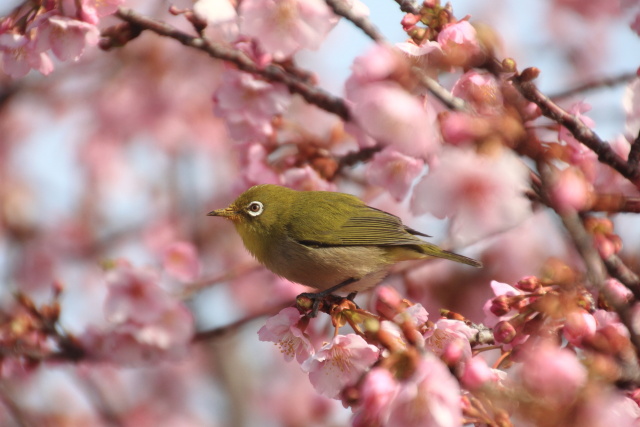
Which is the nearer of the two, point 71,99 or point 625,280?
point 625,280

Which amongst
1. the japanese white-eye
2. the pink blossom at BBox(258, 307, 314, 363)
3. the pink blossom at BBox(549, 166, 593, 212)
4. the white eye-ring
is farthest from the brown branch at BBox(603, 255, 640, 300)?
the white eye-ring

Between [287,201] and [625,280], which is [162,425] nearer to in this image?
[287,201]

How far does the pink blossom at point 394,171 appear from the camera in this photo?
335cm

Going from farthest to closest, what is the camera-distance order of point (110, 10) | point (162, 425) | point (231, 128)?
point (162, 425)
point (231, 128)
point (110, 10)

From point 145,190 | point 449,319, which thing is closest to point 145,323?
point 449,319

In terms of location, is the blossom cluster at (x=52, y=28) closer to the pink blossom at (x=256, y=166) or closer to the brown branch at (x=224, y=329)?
the pink blossom at (x=256, y=166)

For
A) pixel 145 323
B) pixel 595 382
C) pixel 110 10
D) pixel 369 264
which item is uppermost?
pixel 595 382

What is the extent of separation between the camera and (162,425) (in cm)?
752

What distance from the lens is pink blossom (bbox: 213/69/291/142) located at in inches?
148

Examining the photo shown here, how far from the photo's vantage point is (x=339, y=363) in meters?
2.49

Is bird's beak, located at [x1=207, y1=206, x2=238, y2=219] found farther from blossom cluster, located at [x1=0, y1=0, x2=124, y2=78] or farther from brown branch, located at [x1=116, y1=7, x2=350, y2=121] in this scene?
blossom cluster, located at [x1=0, y1=0, x2=124, y2=78]

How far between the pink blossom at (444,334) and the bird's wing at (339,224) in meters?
1.65

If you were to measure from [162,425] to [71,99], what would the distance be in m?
3.99

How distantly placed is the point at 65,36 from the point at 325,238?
71.1 inches
